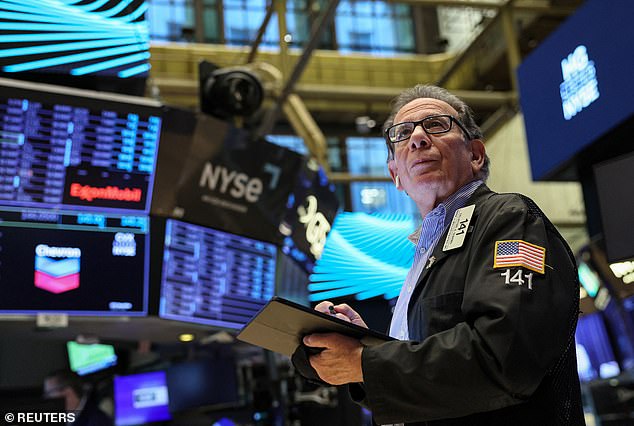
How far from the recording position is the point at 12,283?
4.89 metres

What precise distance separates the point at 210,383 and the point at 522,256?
455 cm

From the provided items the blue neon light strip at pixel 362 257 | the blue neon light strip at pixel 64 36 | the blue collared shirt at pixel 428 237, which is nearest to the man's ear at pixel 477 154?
the blue collared shirt at pixel 428 237

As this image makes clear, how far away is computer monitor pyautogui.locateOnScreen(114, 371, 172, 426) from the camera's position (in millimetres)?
5641

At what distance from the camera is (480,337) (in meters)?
1.83

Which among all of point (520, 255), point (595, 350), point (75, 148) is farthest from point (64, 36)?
point (595, 350)

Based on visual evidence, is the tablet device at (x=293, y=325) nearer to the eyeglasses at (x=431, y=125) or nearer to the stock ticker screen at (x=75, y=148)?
the eyeglasses at (x=431, y=125)

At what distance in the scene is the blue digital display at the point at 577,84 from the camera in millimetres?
5238

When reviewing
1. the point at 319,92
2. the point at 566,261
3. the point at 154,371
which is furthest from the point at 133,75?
the point at 319,92

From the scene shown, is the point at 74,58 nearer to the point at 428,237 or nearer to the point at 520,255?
the point at 428,237

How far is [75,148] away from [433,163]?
330cm

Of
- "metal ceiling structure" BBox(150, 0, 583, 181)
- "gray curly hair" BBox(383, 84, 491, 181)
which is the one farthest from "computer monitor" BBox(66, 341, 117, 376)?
"metal ceiling structure" BBox(150, 0, 583, 181)

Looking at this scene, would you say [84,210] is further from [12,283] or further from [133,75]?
[133,75]

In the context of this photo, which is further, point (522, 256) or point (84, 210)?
point (84, 210)

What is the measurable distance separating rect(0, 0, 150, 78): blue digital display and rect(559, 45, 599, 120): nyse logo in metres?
3.05
